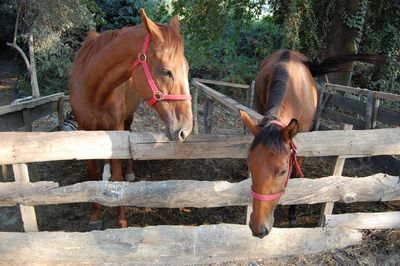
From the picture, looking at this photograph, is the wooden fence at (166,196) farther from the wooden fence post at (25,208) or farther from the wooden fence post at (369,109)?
the wooden fence post at (369,109)

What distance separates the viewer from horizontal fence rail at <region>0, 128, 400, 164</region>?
8.84 feet

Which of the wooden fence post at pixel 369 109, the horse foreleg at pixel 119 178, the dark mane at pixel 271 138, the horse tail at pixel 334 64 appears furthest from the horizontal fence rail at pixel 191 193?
the wooden fence post at pixel 369 109

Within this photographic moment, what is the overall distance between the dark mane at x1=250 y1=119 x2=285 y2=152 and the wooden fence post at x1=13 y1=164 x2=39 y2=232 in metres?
1.87

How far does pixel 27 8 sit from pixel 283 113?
9065mm

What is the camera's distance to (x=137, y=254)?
9.39ft

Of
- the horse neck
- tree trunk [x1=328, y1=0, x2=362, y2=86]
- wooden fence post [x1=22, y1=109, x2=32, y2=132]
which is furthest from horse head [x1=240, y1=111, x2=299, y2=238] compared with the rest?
tree trunk [x1=328, y1=0, x2=362, y2=86]

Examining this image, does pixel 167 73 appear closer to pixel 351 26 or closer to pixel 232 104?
pixel 232 104

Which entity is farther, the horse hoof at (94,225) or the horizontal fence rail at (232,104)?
the horse hoof at (94,225)

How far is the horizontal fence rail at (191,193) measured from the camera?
2736mm

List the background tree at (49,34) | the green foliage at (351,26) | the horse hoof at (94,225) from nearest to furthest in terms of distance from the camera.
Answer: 1. the horse hoof at (94,225)
2. the green foliage at (351,26)
3. the background tree at (49,34)

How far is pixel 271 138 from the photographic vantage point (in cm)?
224

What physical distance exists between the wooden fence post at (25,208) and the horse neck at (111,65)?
961 mm

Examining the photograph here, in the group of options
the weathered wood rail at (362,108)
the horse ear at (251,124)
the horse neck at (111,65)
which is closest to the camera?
the horse ear at (251,124)

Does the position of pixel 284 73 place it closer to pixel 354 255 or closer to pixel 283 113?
pixel 283 113
